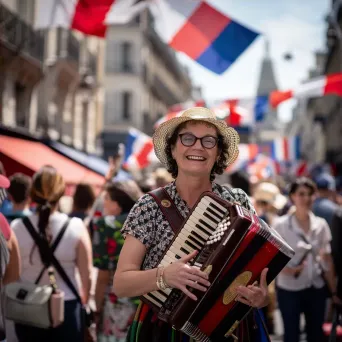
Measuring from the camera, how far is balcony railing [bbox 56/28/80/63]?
2122 cm

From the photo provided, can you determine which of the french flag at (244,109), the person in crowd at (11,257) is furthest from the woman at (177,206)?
the french flag at (244,109)

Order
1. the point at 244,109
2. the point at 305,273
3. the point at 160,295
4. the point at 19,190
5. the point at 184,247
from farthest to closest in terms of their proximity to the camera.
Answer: the point at 244,109
the point at 305,273
the point at 19,190
the point at 160,295
the point at 184,247

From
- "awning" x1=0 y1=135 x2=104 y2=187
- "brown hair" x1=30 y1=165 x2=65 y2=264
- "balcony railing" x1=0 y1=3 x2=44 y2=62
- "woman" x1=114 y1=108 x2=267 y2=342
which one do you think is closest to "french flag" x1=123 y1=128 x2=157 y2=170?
"awning" x1=0 y1=135 x2=104 y2=187

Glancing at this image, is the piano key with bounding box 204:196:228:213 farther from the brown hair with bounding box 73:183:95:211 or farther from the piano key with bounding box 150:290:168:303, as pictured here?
the brown hair with bounding box 73:183:95:211

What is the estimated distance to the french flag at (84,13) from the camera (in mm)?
6242

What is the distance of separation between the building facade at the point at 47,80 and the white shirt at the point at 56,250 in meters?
12.0

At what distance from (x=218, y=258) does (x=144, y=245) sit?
444mm

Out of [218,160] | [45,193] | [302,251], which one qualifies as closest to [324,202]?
[302,251]

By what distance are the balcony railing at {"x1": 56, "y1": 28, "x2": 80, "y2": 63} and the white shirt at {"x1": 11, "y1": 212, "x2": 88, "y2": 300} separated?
57.4 ft

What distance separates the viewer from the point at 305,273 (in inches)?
209

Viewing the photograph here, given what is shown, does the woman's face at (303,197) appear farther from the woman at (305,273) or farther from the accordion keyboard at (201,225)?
the accordion keyboard at (201,225)

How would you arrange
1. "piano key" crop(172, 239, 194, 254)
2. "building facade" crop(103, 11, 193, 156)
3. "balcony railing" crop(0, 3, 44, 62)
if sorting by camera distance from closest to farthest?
1. "piano key" crop(172, 239, 194, 254)
2. "balcony railing" crop(0, 3, 44, 62)
3. "building facade" crop(103, 11, 193, 156)

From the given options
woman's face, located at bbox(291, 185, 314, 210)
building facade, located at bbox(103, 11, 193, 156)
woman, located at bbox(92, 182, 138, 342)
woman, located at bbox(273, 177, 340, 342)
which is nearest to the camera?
woman, located at bbox(92, 182, 138, 342)

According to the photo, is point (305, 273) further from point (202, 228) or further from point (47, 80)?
point (47, 80)
